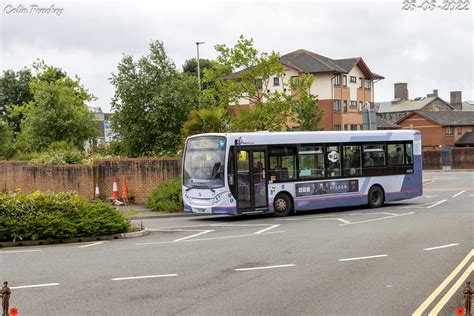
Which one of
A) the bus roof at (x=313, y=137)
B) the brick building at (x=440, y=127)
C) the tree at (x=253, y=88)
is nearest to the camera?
the bus roof at (x=313, y=137)

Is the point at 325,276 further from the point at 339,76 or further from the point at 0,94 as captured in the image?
the point at 0,94

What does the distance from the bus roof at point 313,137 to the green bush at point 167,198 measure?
3.70 metres

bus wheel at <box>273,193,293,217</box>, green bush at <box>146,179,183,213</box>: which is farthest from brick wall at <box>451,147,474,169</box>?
bus wheel at <box>273,193,293,217</box>

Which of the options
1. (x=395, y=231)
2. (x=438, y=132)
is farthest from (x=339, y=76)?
(x=395, y=231)

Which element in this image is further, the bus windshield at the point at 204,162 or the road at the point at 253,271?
the bus windshield at the point at 204,162

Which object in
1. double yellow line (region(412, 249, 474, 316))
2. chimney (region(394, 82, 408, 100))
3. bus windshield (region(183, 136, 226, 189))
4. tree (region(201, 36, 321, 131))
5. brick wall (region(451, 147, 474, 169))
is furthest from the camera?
chimney (region(394, 82, 408, 100))

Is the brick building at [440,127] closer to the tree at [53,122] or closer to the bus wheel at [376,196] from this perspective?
the tree at [53,122]

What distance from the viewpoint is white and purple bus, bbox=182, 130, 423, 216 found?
20.3 meters

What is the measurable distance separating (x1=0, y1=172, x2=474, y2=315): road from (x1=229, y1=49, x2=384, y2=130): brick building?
45.7 meters

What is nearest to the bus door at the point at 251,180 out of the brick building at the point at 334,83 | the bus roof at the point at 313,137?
the bus roof at the point at 313,137

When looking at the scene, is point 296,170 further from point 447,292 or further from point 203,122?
point 447,292

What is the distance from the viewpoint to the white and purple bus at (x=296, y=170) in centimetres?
2030

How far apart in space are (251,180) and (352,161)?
482 centimetres

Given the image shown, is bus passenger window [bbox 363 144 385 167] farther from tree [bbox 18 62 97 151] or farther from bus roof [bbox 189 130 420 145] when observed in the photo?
tree [bbox 18 62 97 151]
